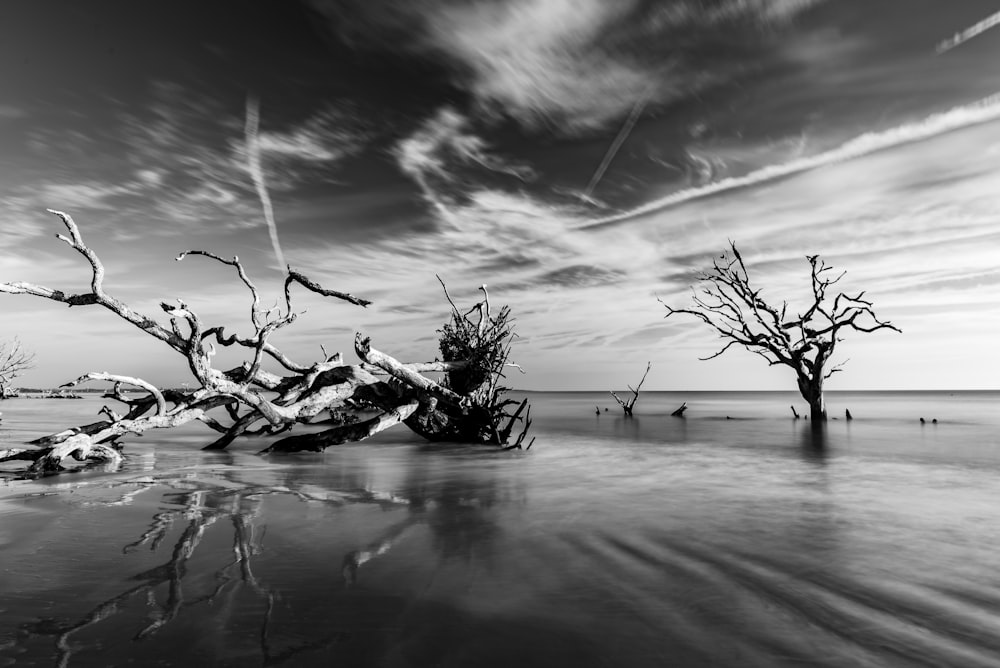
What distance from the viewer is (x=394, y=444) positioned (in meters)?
15.9

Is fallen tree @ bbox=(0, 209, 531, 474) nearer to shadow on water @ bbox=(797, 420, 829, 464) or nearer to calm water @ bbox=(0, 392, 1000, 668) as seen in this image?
calm water @ bbox=(0, 392, 1000, 668)

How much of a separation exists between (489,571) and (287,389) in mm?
9308

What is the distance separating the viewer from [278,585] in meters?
3.99

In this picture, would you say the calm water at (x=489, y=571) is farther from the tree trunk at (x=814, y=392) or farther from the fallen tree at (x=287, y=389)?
the tree trunk at (x=814, y=392)

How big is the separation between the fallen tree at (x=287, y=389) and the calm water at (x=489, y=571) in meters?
1.51

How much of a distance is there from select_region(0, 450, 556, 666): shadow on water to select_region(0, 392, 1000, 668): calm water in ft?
0.07

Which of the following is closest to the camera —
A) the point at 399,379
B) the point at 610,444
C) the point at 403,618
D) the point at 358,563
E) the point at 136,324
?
the point at 403,618

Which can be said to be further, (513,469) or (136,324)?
(513,469)

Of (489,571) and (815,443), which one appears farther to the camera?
(815,443)

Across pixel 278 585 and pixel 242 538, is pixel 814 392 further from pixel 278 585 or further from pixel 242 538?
pixel 278 585

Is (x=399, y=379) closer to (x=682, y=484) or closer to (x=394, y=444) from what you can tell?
(x=394, y=444)

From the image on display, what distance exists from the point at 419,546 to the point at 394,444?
11.1m

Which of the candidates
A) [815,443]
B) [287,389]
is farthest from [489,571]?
[815,443]

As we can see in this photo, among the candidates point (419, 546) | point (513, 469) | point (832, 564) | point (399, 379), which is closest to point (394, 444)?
point (399, 379)
